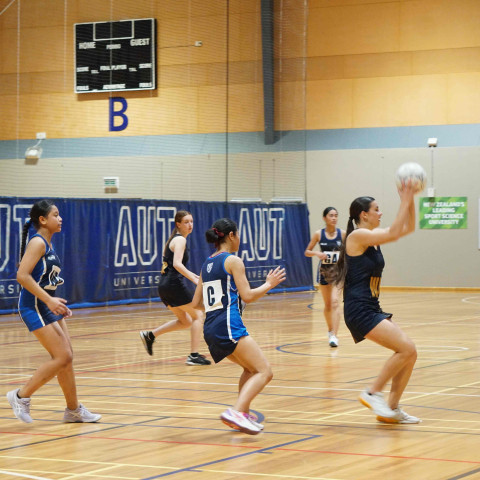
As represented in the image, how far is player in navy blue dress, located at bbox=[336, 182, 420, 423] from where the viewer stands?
6816 mm

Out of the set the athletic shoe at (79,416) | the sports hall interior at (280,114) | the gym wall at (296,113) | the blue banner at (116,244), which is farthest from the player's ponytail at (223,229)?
the gym wall at (296,113)

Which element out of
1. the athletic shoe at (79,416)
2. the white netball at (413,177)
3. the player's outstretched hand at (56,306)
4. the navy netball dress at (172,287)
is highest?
the white netball at (413,177)

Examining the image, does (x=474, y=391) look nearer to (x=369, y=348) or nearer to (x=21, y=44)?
(x=369, y=348)

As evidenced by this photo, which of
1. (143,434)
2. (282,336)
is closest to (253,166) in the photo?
(282,336)

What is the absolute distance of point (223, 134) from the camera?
25.5 m

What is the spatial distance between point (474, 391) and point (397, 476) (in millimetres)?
3446

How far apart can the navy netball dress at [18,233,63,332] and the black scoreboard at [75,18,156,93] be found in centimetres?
1752

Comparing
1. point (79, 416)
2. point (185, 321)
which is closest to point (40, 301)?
point (79, 416)

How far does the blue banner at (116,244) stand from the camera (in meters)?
16.9

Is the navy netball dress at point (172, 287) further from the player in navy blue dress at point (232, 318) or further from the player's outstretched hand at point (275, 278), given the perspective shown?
the player's outstretched hand at point (275, 278)

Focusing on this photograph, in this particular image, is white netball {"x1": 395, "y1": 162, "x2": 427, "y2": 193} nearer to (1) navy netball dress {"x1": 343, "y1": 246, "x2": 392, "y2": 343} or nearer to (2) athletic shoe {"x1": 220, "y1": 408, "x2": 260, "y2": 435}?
(1) navy netball dress {"x1": 343, "y1": 246, "x2": 392, "y2": 343}

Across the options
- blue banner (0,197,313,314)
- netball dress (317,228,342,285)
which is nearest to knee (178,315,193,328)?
netball dress (317,228,342,285)

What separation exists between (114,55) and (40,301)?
1826cm

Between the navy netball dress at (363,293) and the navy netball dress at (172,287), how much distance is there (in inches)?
155
